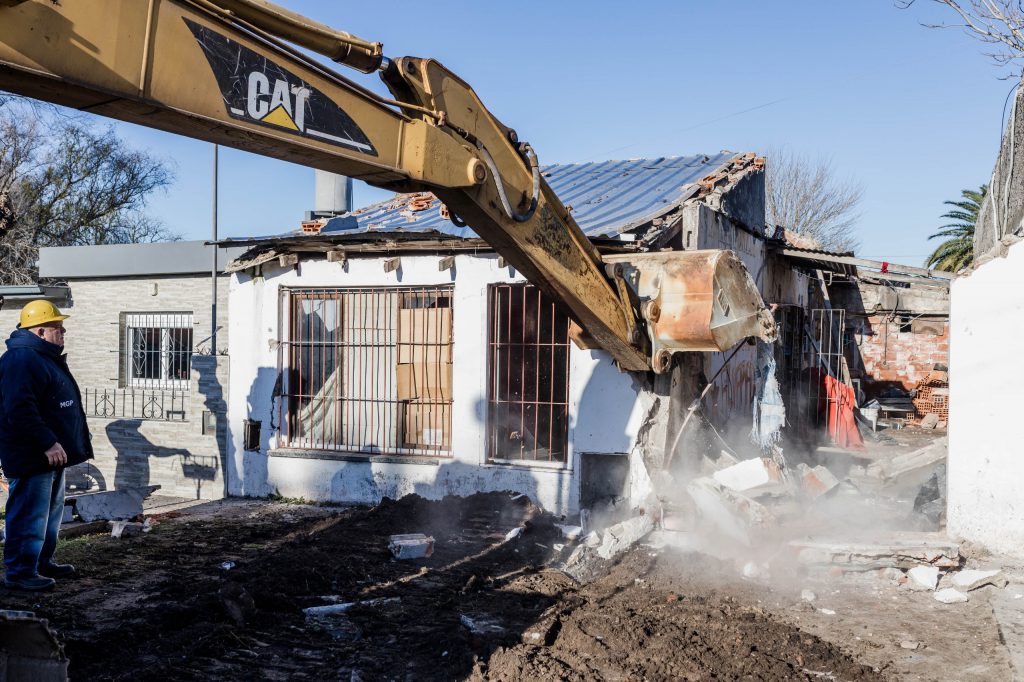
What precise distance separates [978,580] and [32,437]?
7.06 m

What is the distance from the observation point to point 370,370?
30.9 feet

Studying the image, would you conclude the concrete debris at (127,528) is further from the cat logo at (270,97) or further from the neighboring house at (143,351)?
the cat logo at (270,97)

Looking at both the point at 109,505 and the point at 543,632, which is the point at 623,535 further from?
the point at 109,505

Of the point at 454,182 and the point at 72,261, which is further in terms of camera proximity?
the point at 72,261

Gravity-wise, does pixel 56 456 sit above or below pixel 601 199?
below

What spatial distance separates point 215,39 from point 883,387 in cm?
1911

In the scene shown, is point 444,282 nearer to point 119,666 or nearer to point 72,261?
point 119,666

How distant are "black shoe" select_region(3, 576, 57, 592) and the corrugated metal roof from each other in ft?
15.2

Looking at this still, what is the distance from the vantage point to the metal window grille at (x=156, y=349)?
11.7 m

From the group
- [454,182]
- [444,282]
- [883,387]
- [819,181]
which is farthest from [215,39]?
[819,181]

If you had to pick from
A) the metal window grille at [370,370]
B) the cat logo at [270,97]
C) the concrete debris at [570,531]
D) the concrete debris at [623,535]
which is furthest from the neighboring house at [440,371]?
the cat logo at [270,97]

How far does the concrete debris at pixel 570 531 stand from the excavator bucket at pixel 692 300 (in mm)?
1803

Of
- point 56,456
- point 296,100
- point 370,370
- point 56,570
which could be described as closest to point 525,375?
point 370,370

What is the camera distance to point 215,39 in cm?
362
